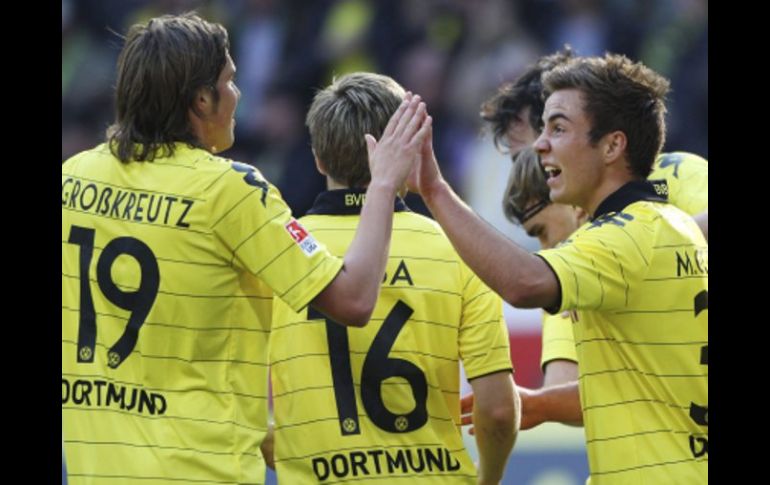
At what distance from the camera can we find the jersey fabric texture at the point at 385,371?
15.5ft

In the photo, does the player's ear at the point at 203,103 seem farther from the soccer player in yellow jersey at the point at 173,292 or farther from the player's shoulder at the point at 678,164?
the player's shoulder at the point at 678,164

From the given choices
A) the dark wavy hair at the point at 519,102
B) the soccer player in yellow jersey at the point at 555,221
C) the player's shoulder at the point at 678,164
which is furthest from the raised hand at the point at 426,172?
the player's shoulder at the point at 678,164

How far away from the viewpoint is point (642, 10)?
12273mm

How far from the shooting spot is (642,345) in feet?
15.1

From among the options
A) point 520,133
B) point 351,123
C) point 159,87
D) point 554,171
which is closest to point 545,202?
point 520,133

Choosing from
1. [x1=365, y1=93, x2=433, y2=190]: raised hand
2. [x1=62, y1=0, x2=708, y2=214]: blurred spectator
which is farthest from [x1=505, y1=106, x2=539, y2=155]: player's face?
[x1=62, y1=0, x2=708, y2=214]: blurred spectator

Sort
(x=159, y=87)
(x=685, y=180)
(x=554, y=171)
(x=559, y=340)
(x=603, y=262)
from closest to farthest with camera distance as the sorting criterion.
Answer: (x=159, y=87) → (x=603, y=262) → (x=554, y=171) → (x=559, y=340) → (x=685, y=180)

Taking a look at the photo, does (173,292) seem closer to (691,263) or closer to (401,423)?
(401,423)

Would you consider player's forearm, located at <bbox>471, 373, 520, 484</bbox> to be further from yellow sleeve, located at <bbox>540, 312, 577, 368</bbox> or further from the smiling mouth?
yellow sleeve, located at <bbox>540, 312, 577, 368</bbox>

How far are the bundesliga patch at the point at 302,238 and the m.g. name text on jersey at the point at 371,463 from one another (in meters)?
0.80

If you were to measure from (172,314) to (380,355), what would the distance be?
2.64ft

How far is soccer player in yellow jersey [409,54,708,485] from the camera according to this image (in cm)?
447

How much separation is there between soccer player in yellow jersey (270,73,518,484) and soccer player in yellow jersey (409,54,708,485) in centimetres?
32
